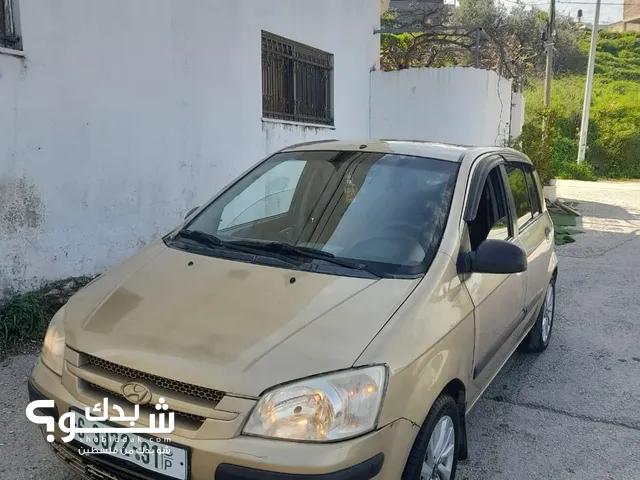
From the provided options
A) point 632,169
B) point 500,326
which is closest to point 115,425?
point 500,326

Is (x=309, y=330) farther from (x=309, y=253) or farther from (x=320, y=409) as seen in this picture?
(x=309, y=253)

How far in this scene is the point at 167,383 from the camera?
2.02 m

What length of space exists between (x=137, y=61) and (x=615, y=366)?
189 inches

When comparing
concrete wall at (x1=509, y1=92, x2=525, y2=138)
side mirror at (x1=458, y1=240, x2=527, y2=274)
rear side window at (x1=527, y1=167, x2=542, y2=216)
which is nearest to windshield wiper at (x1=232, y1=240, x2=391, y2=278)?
side mirror at (x1=458, y1=240, x2=527, y2=274)

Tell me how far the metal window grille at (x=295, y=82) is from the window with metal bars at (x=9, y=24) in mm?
3356

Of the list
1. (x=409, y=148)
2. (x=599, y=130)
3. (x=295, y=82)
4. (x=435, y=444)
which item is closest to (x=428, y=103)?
(x=295, y=82)

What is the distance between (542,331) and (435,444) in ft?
8.16

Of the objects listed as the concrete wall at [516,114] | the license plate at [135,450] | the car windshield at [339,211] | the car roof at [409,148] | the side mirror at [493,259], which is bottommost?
the license plate at [135,450]

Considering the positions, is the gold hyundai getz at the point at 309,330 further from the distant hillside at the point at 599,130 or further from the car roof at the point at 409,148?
the distant hillside at the point at 599,130

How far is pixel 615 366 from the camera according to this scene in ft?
14.3

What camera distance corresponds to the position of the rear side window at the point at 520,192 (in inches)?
150

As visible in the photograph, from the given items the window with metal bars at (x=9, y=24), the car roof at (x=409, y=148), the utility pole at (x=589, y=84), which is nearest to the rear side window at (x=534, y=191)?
the car roof at (x=409, y=148)

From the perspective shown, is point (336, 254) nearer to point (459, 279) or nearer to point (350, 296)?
point (350, 296)

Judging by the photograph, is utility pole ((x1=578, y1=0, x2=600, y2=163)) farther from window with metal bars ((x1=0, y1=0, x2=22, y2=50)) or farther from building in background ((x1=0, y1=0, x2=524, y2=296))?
window with metal bars ((x1=0, y1=0, x2=22, y2=50))
